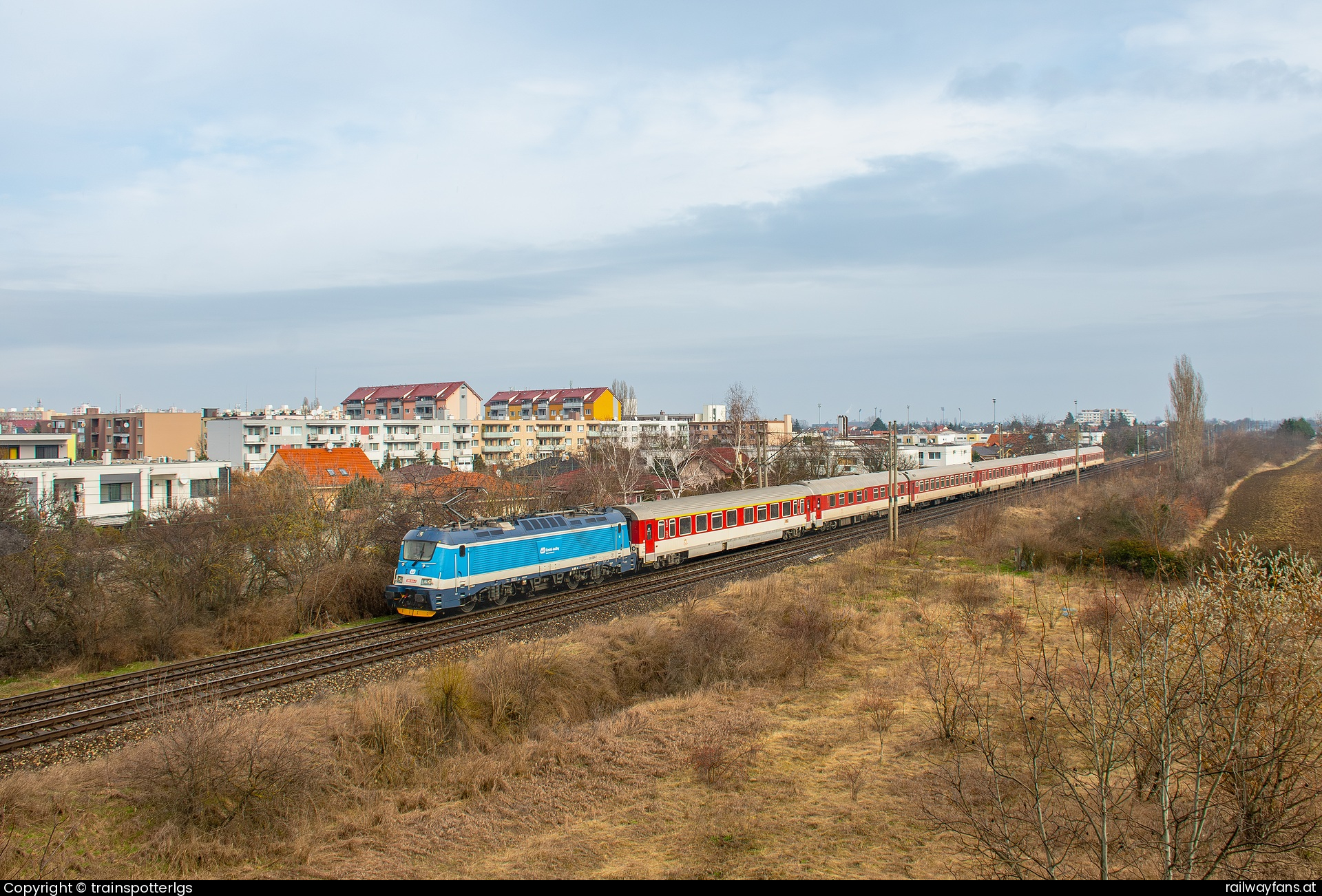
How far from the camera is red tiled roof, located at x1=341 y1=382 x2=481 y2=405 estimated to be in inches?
3900

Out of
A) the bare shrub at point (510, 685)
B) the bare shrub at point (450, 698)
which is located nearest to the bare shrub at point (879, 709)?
the bare shrub at point (510, 685)

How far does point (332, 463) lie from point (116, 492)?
1545cm

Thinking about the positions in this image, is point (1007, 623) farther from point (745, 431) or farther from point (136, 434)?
point (136, 434)

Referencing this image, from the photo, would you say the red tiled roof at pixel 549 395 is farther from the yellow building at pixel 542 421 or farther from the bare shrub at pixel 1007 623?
the bare shrub at pixel 1007 623

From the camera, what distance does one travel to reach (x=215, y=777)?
10875 millimetres

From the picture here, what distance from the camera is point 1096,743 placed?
21.9ft

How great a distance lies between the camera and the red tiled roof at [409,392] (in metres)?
99.1

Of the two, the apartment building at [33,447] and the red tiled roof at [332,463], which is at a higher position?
the apartment building at [33,447]

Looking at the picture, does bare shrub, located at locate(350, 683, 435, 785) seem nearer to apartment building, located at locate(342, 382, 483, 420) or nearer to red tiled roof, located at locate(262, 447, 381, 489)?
red tiled roof, located at locate(262, 447, 381, 489)

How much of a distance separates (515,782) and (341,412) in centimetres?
8396

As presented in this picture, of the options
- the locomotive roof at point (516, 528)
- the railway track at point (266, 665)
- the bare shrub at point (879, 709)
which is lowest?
the bare shrub at point (879, 709)

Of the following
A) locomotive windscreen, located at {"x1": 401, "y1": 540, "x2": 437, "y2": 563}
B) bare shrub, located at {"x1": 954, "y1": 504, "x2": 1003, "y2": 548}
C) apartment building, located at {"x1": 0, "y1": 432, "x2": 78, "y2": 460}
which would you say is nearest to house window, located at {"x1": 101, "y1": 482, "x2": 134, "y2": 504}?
apartment building, located at {"x1": 0, "y1": 432, "x2": 78, "y2": 460}

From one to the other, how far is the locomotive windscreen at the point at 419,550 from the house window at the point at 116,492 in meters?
31.6
